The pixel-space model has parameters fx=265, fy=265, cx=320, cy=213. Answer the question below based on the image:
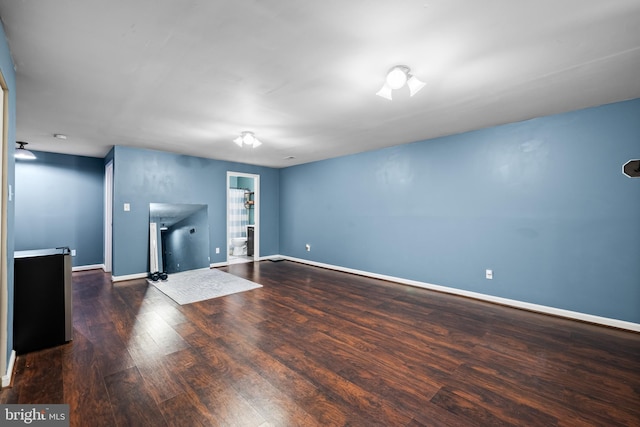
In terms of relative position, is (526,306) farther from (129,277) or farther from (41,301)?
(129,277)

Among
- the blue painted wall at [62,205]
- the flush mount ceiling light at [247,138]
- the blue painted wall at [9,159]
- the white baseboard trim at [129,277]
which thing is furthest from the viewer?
the blue painted wall at [62,205]

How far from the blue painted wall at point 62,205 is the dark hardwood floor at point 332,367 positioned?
8.46 ft

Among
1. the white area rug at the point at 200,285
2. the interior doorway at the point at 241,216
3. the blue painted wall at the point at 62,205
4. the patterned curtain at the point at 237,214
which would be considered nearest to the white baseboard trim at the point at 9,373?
the white area rug at the point at 200,285

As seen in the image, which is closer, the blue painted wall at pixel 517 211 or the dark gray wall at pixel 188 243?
the blue painted wall at pixel 517 211

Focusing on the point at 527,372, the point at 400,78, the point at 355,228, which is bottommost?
the point at 527,372

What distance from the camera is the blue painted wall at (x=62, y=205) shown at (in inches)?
192

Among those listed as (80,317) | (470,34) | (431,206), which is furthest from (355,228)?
(80,317)

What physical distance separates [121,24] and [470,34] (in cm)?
222

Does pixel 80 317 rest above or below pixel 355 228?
below

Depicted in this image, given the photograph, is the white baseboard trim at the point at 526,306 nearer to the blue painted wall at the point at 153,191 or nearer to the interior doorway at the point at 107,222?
the blue painted wall at the point at 153,191

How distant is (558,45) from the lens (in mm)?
1862

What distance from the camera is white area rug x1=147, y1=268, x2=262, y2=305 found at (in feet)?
12.6

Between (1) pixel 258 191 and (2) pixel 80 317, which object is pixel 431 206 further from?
(2) pixel 80 317

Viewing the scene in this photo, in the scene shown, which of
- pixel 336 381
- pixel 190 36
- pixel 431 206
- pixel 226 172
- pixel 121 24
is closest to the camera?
pixel 121 24
